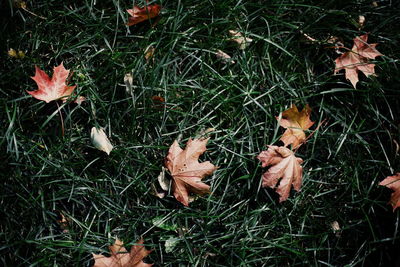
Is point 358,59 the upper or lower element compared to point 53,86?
lower

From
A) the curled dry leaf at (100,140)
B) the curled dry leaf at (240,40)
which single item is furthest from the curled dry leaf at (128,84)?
the curled dry leaf at (240,40)

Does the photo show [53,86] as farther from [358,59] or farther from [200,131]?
[358,59]

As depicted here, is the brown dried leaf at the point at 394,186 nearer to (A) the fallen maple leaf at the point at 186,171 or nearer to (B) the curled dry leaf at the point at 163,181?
(A) the fallen maple leaf at the point at 186,171

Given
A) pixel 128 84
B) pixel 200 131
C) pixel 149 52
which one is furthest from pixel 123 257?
pixel 149 52

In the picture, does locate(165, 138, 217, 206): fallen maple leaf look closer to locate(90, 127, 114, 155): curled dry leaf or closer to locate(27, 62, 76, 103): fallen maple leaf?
locate(90, 127, 114, 155): curled dry leaf

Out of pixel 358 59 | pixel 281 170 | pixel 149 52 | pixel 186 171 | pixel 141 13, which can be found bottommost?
pixel 281 170
